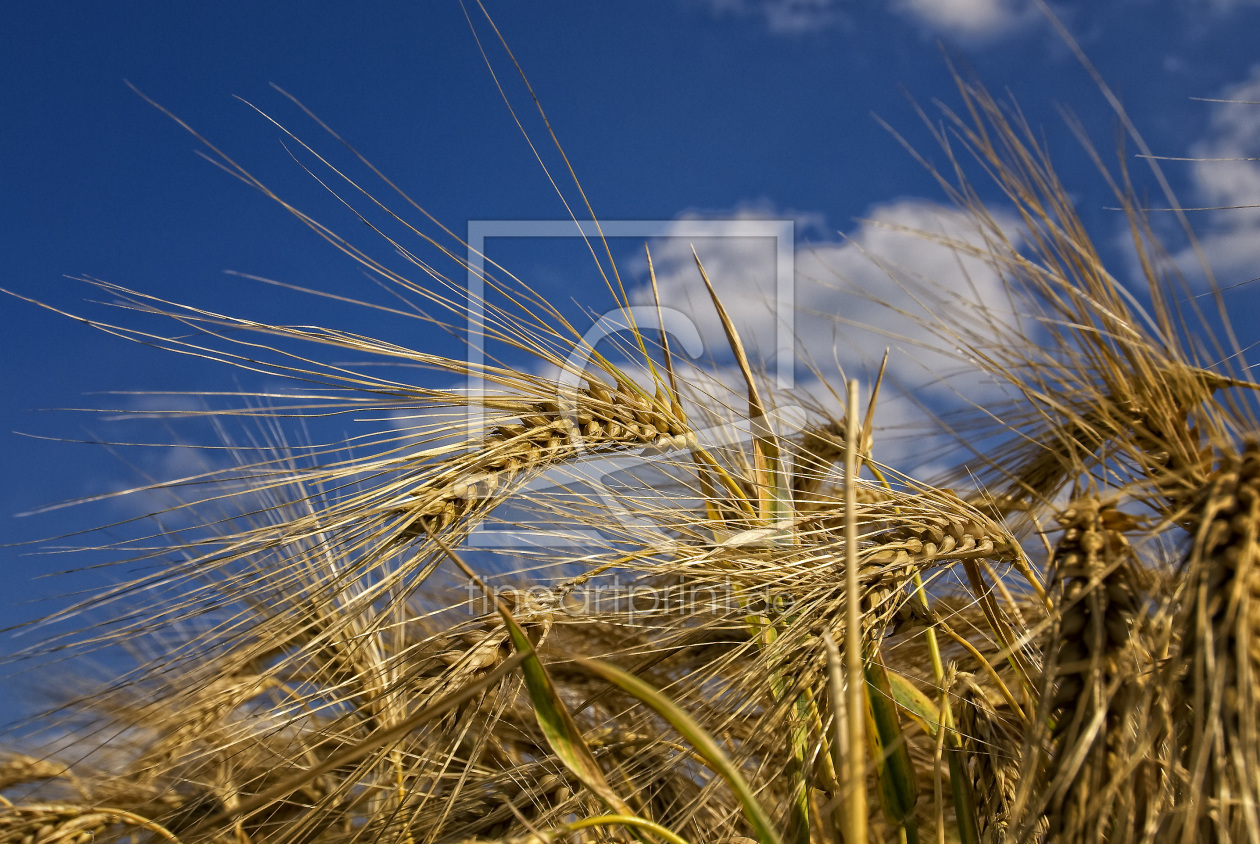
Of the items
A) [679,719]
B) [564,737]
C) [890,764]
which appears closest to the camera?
[679,719]

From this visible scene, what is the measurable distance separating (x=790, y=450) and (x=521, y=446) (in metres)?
0.36

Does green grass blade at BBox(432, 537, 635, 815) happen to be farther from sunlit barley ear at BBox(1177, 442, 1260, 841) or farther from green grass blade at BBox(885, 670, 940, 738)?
green grass blade at BBox(885, 670, 940, 738)

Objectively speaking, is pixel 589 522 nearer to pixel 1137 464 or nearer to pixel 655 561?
pixel 655 561

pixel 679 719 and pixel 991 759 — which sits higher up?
pixel 679 719

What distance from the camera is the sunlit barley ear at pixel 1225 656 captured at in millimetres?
488

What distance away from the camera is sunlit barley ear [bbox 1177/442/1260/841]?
0.49 meters

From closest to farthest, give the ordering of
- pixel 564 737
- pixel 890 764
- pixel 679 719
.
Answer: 1. pixel 679 719
2. pixel 564 737
3. pixel 890 764

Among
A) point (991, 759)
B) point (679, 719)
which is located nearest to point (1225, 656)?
point (679, 719)

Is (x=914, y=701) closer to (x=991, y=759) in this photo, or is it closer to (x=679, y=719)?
(x=991, y=759)

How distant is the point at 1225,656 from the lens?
1.65ft

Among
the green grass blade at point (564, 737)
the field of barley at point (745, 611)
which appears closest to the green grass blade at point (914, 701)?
the field of barley at point (745, 611)

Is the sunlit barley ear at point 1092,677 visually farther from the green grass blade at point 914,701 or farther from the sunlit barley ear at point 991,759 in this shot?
the green grass blade at point 914,701

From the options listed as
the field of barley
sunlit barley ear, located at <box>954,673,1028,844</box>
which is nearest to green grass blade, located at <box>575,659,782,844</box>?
the field of barley

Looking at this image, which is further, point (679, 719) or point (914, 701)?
point (914, 701)
